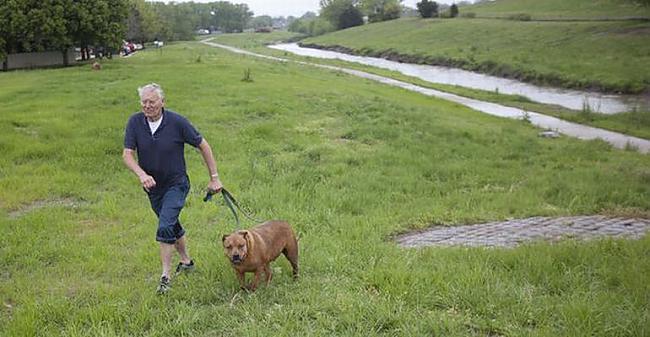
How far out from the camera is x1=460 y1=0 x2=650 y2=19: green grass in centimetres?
5440

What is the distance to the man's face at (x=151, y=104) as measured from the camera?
6086 mm

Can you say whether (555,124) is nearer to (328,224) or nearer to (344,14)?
(328,224)

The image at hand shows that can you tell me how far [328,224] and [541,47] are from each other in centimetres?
4451

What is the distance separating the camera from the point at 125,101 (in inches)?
823

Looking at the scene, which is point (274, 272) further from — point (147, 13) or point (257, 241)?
point (147, 13)

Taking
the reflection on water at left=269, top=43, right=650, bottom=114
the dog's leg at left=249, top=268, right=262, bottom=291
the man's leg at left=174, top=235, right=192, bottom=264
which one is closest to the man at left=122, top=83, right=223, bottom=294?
the man's leg at left=174, top=235, right=192, bottom=264

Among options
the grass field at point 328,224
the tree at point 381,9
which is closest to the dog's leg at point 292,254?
the grass field at point 328,224

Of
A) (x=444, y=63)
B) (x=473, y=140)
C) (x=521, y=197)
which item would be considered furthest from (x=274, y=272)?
(x=444, y=63)

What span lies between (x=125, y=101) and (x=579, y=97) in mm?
23390

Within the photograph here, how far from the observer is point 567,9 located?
68.4 meters

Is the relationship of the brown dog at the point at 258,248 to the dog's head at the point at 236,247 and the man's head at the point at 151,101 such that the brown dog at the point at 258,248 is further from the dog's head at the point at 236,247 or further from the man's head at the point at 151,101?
the man's head at the point at 151,101

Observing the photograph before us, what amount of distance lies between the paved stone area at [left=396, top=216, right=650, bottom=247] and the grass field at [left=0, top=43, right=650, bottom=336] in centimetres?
41

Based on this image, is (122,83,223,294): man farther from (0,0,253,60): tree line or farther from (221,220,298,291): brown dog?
(0,0,253,60): tree line

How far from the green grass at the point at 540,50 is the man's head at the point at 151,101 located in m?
30.9
